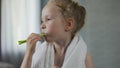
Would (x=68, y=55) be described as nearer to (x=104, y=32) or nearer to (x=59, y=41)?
(x=59, y=41)

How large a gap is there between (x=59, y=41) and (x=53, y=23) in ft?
0.29

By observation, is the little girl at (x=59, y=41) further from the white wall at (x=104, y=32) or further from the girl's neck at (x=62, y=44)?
the white wall at (x=104, y=32)

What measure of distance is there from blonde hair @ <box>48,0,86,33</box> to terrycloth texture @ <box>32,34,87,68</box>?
69mm

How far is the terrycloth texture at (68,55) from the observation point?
3.27 ft

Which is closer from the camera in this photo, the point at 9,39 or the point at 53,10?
the point at 53,10

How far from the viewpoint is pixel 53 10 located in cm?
100

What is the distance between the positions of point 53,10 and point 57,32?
93 mm

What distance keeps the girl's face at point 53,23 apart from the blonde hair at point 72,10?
2cm

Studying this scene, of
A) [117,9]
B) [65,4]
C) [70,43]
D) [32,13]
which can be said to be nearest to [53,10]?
[65,4]

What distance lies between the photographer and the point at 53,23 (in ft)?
3.23

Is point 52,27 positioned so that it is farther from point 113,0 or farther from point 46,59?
point 113,0

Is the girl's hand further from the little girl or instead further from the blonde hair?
the blonde hair

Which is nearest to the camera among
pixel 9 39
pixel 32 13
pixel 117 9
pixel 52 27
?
pixel 52 27

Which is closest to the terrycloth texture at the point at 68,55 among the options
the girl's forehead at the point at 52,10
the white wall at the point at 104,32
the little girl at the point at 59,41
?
the little girl at the point at 59,41
